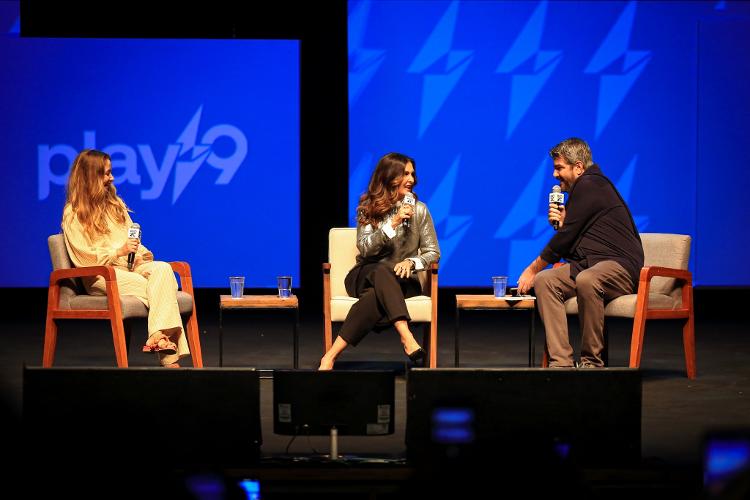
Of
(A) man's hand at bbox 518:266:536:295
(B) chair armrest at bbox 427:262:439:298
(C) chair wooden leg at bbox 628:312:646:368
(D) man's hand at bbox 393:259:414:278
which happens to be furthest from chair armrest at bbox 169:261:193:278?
(C) chair wooden leg at bbox 628:312:646:368

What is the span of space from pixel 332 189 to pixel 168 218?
1336mm

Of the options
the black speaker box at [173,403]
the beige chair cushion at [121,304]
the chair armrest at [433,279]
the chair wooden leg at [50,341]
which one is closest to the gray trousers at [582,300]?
the chair armrest at [433,279]

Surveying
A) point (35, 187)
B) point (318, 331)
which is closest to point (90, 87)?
point (35, 187)

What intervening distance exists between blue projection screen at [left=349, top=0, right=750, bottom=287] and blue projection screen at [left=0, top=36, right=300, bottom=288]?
689 millimetres

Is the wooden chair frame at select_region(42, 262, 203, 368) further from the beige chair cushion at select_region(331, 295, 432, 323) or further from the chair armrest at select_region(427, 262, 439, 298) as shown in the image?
the chair armrest at select_region(427, 262, 439, 298)

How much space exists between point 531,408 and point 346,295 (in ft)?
9.32

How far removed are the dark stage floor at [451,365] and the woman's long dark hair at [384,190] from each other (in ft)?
2.74

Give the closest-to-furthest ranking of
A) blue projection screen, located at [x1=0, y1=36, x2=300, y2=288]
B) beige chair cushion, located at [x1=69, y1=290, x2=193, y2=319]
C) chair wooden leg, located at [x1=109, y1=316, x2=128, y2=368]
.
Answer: chair wooden leg, located at [x1=109, y1=316, x2=128, y2=368] → beige chair cushion, located at [x1=69, y1=290, x2=193, y2=319] → blue projection screen, located at [x1=0, y1=36, x2=300, y2=288]

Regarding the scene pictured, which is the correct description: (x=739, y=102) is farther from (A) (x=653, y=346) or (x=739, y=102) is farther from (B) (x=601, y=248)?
(B) (x=601, y=248)

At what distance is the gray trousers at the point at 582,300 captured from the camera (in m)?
5.10

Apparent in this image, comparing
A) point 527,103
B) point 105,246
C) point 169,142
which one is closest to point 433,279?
point 105,246

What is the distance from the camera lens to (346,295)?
557 cm

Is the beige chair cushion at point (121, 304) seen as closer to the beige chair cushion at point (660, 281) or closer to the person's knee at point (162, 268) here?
the person's knee at point (162, 268)

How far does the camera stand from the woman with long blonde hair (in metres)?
5.04
